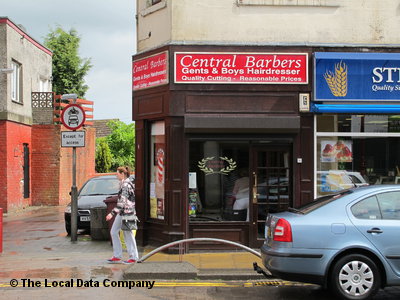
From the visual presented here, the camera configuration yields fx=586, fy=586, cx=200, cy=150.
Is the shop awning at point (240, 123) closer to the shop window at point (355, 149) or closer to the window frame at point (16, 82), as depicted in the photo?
the shop window at point (355, 149)

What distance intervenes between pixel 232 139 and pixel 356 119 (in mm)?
2623

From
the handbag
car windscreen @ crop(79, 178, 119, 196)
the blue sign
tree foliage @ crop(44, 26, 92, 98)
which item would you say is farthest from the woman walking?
tree foliage @ crop(44, 26, 92, 98)

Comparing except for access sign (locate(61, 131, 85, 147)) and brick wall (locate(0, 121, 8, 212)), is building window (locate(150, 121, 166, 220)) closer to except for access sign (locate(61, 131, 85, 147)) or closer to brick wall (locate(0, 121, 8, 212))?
except for access sign (locate(61, 131, 85, 147))

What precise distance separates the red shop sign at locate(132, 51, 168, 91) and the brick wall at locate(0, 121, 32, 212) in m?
11.0

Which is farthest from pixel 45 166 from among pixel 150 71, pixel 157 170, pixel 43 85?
pixel 150 71

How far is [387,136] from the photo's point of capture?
39.8 feet

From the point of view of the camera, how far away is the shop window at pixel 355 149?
39.4 ft

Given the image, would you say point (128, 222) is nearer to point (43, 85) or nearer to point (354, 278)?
point (354, 278)

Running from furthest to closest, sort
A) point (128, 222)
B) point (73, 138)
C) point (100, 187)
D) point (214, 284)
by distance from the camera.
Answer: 1. point (100, 187)
2. point (73, 138)
3. point (128, 222)
4. point (214, 284)

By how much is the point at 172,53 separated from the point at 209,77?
0.88 m

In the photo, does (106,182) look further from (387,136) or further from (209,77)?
(387,136)

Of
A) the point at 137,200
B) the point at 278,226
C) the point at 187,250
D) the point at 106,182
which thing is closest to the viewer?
the point at 278,226

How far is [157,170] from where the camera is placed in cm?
1243

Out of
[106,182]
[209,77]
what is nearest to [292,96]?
[209,77]
